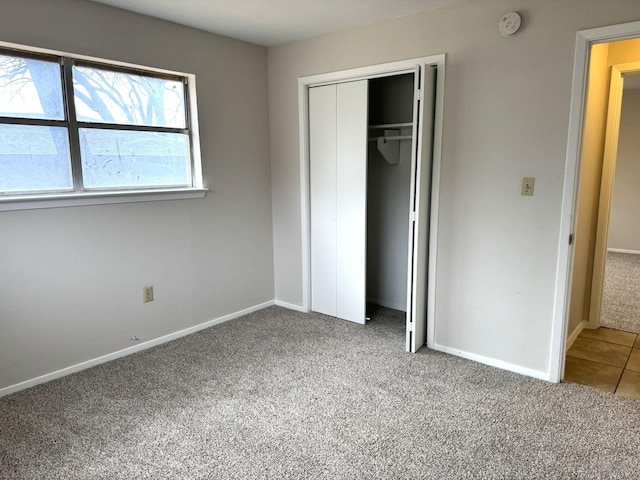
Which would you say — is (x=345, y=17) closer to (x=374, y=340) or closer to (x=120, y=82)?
(x=120, y=82)

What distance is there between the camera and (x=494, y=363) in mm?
2865

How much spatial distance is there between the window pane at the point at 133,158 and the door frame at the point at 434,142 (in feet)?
3.18

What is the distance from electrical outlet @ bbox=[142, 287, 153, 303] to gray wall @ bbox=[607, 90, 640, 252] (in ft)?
21.6

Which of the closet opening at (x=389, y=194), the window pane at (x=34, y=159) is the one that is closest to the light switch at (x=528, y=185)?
the closet opening at (x=389, y=194)

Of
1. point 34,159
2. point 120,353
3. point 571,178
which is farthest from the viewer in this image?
point 120,353

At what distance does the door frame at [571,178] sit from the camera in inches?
89.0

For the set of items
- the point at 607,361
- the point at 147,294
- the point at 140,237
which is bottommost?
the point at 607,361

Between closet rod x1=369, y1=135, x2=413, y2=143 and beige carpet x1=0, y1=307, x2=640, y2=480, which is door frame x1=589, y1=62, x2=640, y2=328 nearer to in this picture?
beige carpet x1=0, y1=307, x2=640, y2=480

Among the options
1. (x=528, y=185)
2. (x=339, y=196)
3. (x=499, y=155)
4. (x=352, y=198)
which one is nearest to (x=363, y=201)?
(x=352, y=198)

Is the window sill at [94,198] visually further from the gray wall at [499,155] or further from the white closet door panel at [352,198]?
the gray wall at [499,155]

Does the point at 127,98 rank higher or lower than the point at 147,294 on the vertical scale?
higher

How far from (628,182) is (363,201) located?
5.09 metres

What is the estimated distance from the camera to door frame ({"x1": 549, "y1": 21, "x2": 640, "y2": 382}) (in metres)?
2.26

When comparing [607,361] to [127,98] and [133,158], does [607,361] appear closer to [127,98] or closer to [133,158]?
[133,158]
